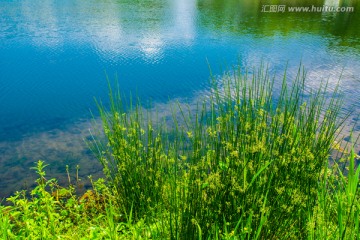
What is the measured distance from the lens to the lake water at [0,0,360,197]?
4902 millimetres

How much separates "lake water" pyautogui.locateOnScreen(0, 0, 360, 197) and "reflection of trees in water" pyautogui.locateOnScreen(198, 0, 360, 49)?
0.16 ft

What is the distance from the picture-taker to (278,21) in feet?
46.2

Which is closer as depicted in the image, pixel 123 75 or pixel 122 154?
pixel 122 154

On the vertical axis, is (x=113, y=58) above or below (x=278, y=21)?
below

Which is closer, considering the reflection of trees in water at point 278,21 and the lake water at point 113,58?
the lake water at point 113,58

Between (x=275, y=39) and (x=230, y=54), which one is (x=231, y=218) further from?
(x=275, y=39)

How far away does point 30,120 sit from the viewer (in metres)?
5.51

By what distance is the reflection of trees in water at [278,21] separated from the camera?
1191cm

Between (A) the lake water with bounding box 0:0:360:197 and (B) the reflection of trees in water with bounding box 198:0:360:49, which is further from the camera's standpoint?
(B) the reflection of trees in water with bounding box 198:0:360:49

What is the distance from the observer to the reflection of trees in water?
1191cm

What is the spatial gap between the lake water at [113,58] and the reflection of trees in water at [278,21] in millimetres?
49

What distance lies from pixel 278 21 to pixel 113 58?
8.35 m

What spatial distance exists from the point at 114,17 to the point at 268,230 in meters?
12.8

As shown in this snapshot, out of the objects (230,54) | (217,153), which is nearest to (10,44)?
(230,54)
